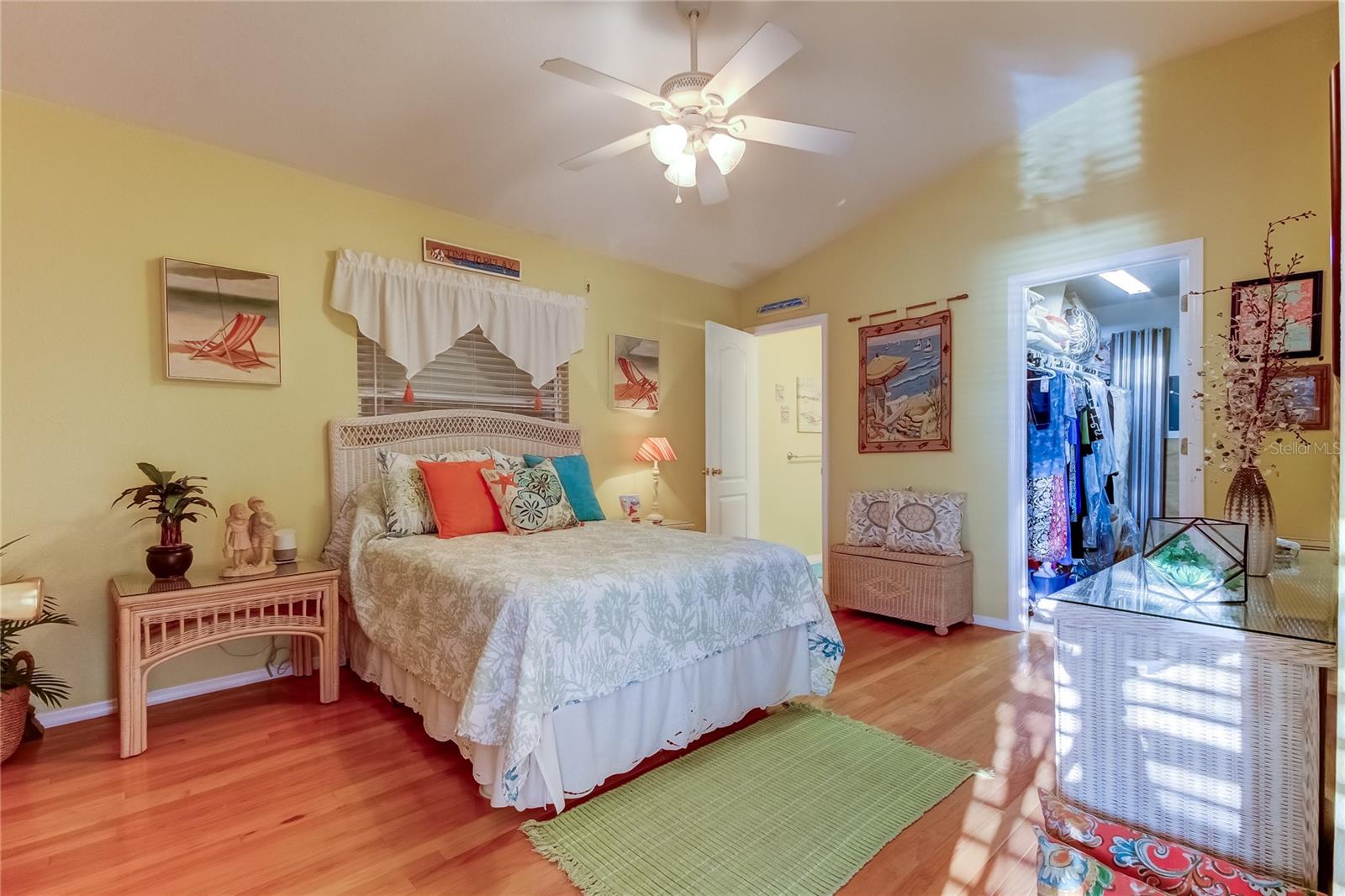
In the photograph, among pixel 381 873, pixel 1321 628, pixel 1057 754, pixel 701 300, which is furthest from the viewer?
pixel 701 300

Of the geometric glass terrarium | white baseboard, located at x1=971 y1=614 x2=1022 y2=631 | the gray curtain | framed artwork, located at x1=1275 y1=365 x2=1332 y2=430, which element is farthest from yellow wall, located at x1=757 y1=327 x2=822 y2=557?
the geometric glass terrarium

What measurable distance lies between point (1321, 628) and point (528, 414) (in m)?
3.68

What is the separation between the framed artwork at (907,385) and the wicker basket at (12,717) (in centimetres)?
446

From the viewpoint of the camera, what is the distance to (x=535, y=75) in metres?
2.65

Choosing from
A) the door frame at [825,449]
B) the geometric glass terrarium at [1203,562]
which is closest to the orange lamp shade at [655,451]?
the door frame at [825,449]

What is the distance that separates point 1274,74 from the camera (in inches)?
112

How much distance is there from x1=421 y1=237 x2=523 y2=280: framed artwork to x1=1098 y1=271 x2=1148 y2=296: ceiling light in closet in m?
4.02

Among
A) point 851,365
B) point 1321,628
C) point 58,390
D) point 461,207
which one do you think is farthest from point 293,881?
point 851,365

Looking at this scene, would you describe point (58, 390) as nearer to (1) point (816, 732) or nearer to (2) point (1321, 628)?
(1) point (816, 732)

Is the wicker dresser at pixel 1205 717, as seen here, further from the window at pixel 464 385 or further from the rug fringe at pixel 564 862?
the window at pixel 464 385

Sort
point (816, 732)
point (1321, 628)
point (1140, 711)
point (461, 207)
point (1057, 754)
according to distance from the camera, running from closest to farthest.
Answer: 1. point (1321, 628)
2. point (1140, 711)
3. point (1057, 754)
4. point (816, 732)
5. point (461, 207)

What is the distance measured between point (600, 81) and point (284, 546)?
2460 millimetres

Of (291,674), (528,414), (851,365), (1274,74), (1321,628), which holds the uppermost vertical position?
(1274,74)

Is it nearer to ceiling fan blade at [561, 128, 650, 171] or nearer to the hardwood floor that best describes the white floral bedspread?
the hardwood floor
